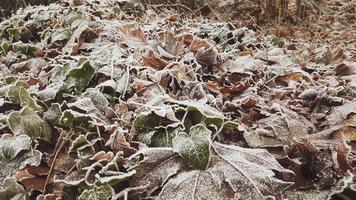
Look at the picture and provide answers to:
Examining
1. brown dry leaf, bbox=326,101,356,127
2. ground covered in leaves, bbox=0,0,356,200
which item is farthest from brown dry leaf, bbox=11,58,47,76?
brown dry leaf, bbox=326,101,356,127

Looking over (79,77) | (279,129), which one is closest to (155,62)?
(79,77)

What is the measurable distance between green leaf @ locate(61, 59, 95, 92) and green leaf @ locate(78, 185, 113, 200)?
58 centimetres

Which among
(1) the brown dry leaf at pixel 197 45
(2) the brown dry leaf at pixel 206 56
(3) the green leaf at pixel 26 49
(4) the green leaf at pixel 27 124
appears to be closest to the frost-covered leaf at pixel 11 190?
(4) the green leaf at pixel 27 124

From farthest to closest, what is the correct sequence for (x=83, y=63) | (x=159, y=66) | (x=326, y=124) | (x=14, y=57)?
(x=14, y=57) < (x=159, y=66) < (x=83, y=63) < (x=326, y=124)

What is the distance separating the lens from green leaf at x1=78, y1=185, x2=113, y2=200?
3.13 feet

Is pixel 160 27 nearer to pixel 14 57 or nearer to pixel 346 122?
pixel 14 57

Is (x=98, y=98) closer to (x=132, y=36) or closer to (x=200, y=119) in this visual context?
(x=200, y=119)

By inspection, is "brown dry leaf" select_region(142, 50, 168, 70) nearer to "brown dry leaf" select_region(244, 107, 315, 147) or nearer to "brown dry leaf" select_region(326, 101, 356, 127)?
"brown dry leaf" select_region(244, 107, 315, 147)

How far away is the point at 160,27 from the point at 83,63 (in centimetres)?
100

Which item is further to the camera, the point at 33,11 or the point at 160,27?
the point at 33,11

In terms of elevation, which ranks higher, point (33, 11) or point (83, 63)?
point (83, 63)

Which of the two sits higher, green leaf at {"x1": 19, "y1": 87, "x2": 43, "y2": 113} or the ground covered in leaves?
green leaf at {"x1": 19, "y1": 87, "x2": 43, "y2": 113}

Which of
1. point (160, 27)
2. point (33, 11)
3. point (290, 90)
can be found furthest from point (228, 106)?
point (33, 11)

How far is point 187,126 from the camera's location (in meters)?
1.18
